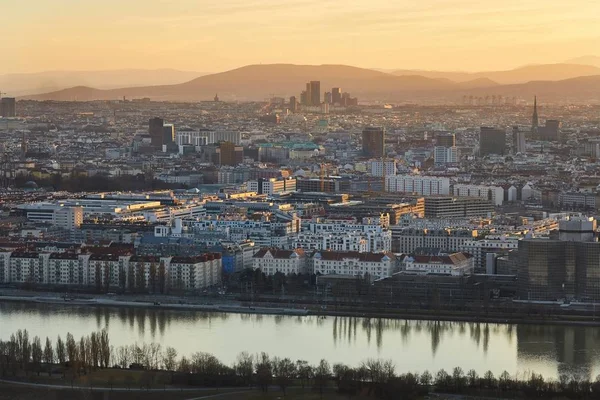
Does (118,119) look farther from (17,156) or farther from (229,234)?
(229,234)

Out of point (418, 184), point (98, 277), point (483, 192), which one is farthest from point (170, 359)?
point (418, 184)

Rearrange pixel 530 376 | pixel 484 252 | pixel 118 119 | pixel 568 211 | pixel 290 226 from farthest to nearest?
pixel 118 119
pixel 568 211
pixel 290 226
pixel 484 252
pixel 530 376

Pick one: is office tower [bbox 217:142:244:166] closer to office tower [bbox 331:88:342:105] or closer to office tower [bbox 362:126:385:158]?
office tower [bbox 362:126:385:158]

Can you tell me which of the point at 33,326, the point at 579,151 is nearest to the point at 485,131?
the point at 579,151

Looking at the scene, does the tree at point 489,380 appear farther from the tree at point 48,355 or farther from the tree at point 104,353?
the tree at point 48,355

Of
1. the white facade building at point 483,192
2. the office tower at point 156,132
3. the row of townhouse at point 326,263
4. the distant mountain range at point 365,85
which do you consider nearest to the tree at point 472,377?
the row of townhouse at point 326,263

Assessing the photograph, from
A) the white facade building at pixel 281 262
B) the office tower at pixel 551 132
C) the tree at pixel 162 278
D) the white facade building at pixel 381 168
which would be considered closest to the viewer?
the tree at pixel 162 278

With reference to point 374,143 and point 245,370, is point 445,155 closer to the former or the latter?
point 374,143
